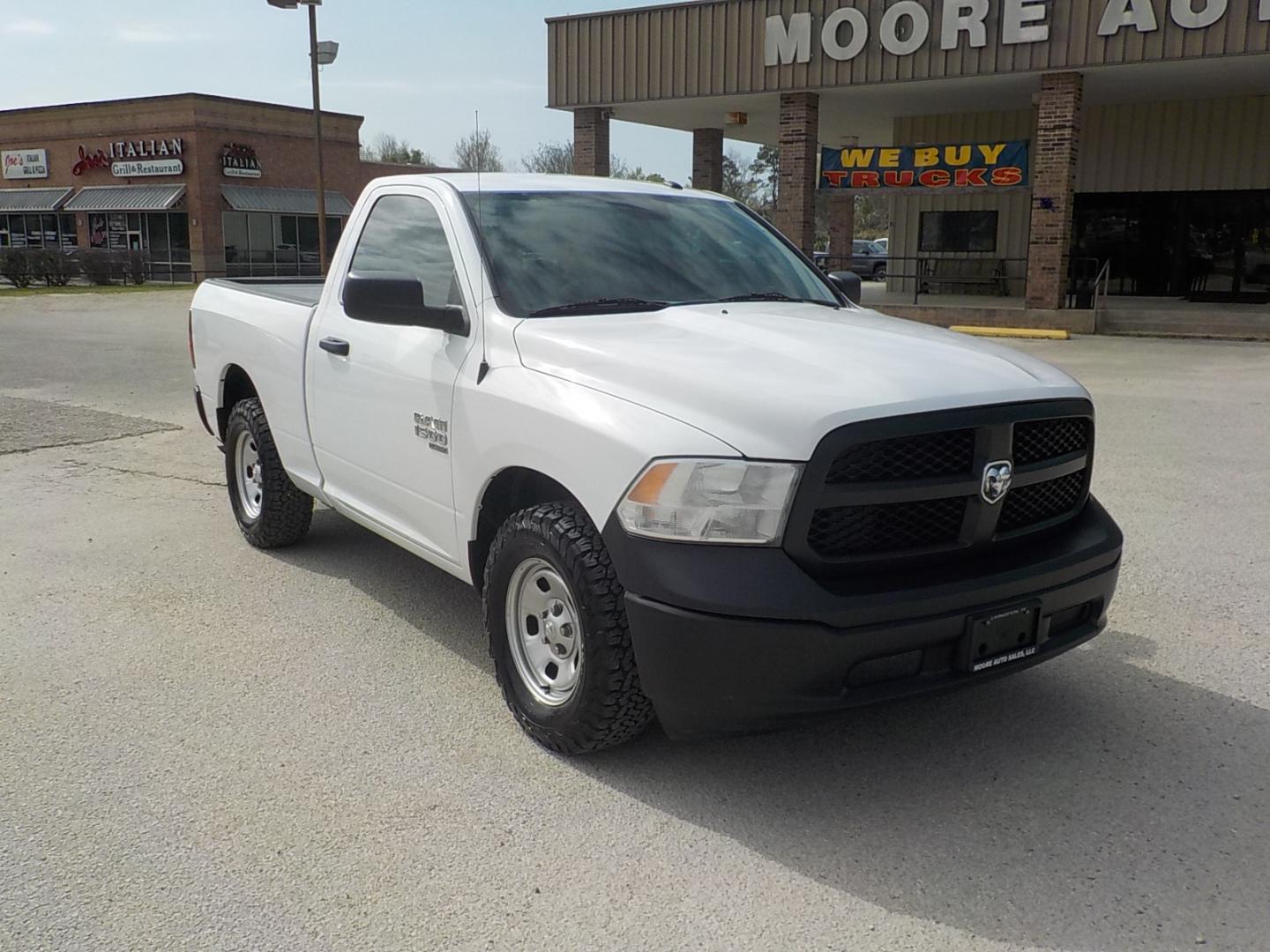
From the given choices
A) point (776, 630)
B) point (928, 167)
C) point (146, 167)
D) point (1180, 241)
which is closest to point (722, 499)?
point (776, 630)

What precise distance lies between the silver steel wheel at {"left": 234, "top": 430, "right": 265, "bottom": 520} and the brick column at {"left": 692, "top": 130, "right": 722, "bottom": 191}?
22.3 meters

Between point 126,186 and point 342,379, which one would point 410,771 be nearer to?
point 342,379

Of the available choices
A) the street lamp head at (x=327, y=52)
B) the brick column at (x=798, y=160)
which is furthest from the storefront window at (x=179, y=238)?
the brick column at (x=798, y=160)

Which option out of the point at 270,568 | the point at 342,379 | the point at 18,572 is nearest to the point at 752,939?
the point at 342,379

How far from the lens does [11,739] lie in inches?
159

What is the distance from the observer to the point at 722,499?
10.7ft

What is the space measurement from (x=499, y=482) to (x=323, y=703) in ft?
3.55

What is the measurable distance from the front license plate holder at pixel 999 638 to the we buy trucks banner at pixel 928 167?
19.5 m

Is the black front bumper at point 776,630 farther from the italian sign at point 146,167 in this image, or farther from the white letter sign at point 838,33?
the italian sign at point 146,167

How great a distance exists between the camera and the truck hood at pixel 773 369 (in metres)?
3.29

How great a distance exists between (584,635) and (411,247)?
7.11 feet

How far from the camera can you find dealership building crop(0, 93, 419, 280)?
45.8 meters

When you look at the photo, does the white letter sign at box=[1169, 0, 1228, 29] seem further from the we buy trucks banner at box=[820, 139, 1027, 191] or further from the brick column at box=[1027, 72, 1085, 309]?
the we buy trucks banner at box=[820, 139, 1027, 191]

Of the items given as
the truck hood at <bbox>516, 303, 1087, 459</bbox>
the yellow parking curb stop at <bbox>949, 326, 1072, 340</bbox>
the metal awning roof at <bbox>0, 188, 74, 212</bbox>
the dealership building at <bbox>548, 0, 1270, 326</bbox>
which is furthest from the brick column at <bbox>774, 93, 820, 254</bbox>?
the metal awning roof at <bbox>0, 188, 74, 212</bbox>
